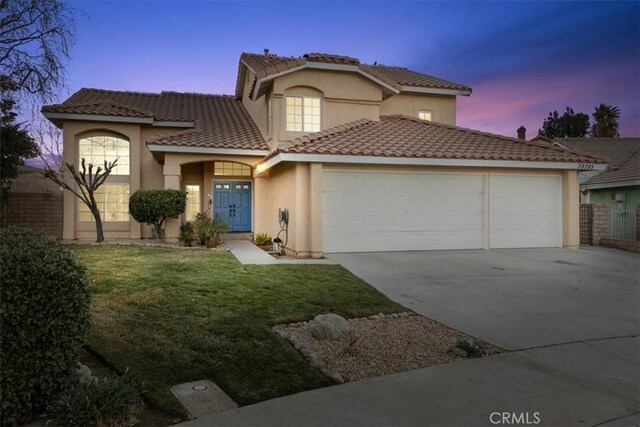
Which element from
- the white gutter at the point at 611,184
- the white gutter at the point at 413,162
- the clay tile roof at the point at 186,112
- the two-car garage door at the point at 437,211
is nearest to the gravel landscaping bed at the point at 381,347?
the white gutter at the point at 413,162

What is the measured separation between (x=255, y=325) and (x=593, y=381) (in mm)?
4001

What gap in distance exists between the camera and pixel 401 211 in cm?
1352

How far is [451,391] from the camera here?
4.26 meters

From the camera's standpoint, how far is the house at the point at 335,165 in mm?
12961

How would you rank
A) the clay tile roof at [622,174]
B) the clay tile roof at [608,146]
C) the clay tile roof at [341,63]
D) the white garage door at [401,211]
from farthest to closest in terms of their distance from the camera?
1. the clay tile roof at [608,146]
2. the clay tile roof at [622,174]
3. the clay tile roof at [341,63]
4. the white garage door at [401,211]

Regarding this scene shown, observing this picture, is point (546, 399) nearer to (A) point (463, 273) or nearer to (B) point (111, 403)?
(B) point (111, 403)

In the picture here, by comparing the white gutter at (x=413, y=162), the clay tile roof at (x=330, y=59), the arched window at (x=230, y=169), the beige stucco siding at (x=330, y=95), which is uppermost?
the clay tile roof at (x=330, y=59)

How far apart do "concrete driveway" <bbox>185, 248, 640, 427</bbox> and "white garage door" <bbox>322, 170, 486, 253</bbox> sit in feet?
8.64

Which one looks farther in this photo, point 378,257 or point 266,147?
point 266,147

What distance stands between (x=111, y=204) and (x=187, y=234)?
4.88 m

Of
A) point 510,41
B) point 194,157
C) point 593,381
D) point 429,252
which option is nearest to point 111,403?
point 593,381

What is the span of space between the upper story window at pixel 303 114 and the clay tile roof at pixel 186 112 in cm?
143

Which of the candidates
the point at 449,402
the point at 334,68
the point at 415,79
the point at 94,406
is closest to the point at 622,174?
the point at 415,79

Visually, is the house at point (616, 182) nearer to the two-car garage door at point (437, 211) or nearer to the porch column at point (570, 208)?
the porch column at point (570, 208)
